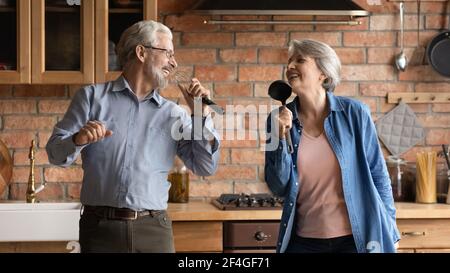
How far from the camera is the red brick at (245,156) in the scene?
3.91 metres

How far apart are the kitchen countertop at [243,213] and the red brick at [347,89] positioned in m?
0.71

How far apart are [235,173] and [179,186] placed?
324 millimetres

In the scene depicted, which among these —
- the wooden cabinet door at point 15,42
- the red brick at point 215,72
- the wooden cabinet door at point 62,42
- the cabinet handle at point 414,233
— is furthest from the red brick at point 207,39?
the cabinet handle at point 414,233

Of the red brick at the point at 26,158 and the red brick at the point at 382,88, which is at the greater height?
the red brick at the point at 382,88

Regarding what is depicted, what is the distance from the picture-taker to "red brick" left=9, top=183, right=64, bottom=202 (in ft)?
12.5

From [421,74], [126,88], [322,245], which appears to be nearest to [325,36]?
[421,74]

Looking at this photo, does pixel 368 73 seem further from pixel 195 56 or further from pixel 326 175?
pixel 326 175

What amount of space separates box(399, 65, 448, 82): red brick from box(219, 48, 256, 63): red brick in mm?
792

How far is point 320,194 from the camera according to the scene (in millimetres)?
2373

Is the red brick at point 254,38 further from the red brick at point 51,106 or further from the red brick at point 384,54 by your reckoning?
the red brick at point 51,106

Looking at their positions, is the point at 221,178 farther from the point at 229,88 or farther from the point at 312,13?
the point at 312,13

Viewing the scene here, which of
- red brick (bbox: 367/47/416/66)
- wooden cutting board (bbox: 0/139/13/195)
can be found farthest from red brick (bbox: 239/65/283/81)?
wooden cutting board (bbox: 0/139/13/195)
